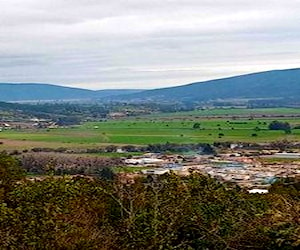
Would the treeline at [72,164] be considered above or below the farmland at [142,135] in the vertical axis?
above

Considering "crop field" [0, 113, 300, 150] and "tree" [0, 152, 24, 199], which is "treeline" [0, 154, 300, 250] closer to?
"tree" [0, 152, 24, 199]

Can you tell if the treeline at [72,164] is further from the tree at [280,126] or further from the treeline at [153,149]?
the tree at [280,126]

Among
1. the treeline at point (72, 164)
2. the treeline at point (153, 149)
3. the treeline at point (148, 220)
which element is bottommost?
the treeline at point (153, 149)

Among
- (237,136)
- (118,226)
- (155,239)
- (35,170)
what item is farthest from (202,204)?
(237,136)

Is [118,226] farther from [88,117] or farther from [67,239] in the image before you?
[88,117]

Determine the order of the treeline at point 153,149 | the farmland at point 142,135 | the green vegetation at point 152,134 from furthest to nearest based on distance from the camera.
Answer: the green vegetation at point 152,134, the farmland at point 142,135, the treeline at point 153,149

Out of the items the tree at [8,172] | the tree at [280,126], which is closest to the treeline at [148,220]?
the tree at [8,172]
